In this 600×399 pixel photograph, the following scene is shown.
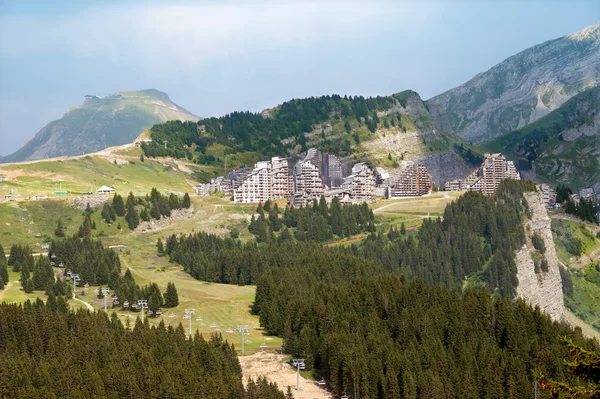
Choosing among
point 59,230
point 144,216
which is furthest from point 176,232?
point 59,230

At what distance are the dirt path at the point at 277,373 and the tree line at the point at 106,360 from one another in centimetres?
321

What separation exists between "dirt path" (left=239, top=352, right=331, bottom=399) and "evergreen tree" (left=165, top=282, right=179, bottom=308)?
59.1 feet

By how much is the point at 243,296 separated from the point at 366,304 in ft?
72.4

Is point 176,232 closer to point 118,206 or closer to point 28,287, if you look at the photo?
point 118,206

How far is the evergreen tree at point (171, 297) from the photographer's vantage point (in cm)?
12025

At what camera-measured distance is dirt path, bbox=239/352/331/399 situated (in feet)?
314

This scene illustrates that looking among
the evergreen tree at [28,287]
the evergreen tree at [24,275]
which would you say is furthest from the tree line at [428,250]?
the evergreen tree at [28,287]

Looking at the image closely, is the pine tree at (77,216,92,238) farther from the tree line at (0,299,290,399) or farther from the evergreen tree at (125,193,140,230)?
the tree line at (0,299,290,399)

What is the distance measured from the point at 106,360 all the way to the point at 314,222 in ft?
280

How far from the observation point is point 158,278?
136m

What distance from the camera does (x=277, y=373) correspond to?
331 feet

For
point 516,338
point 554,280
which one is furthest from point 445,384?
point 554,280

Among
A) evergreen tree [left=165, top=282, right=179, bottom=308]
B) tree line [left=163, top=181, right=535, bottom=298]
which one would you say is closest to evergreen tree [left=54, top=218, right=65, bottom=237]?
tree line [left=163, top=181, right=535, bottom=298]

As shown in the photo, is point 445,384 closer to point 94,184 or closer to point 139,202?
point 139,202
